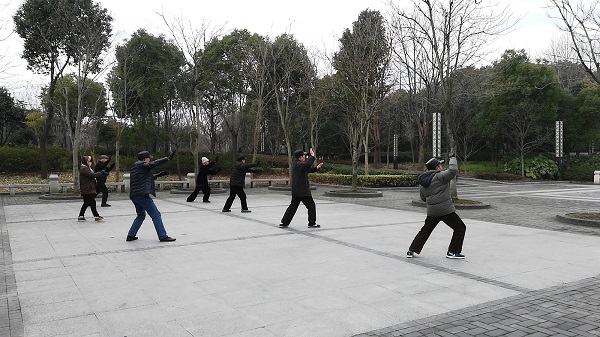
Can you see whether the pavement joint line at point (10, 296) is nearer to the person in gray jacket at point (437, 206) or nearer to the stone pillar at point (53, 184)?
the person in gray jacket at point (437, 206)

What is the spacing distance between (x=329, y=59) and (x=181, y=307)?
21.8 metres

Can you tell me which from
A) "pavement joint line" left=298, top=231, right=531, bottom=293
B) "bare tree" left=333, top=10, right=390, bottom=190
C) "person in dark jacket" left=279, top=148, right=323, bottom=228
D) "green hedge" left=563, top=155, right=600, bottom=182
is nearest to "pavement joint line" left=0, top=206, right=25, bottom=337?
"pavement joint line" left=298, top=231, right=531, bottom=293

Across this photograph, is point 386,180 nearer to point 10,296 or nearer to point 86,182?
point 86,182

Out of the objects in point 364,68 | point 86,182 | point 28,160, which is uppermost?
point 364,68

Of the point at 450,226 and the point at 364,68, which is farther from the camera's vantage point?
the point at 364,68

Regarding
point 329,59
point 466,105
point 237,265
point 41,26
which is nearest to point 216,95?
point 329,59

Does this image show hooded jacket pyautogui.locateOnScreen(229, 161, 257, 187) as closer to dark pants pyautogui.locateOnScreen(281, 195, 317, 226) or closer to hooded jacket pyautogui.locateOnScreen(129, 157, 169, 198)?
dark pants pyautogui.locateOnScreen(281, 195, 317, 226)

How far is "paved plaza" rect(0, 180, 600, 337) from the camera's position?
13.1ft

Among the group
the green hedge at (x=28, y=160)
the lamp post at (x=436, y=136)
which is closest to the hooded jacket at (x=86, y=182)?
the lamp post at (x=436, y=136)

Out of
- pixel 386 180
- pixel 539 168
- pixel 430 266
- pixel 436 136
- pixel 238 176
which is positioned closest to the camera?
pixel 430 266

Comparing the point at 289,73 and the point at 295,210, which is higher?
the point at 289,73

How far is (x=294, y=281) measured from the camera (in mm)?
5371

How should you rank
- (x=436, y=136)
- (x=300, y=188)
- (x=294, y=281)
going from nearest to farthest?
(x=294, y=281) → (x=300, y=188) → (x=436, y=136)

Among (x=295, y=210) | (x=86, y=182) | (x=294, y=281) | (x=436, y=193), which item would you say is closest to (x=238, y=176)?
(x=295, y=210)
